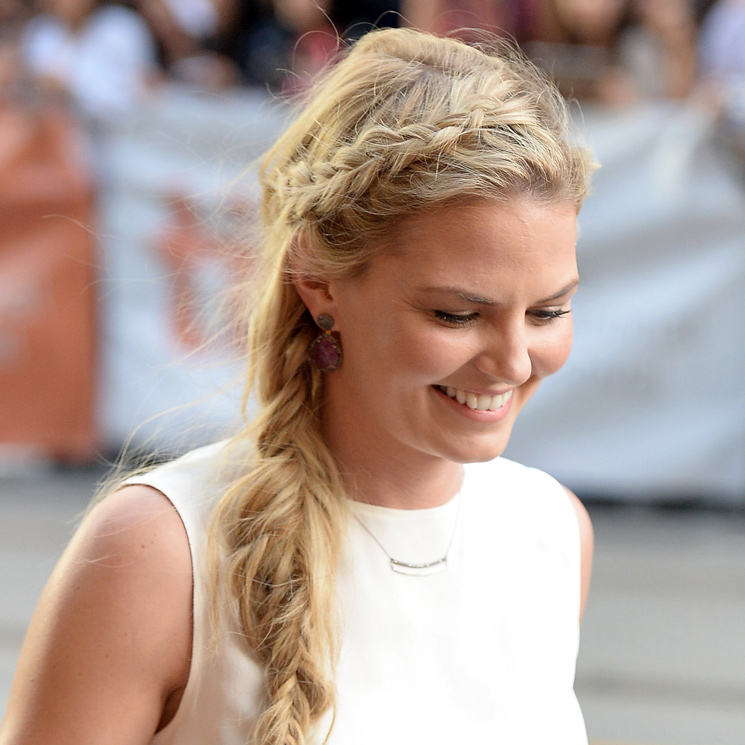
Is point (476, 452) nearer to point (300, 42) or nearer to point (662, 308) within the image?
point (662, 308)

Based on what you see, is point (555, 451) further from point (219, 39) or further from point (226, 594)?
point (226, 594)

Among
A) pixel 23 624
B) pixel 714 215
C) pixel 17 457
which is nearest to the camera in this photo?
pixel 23 624

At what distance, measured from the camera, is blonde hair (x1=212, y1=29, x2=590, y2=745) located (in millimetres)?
1203

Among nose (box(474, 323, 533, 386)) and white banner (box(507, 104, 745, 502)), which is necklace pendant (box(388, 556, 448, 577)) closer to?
nose (box(474, 323, 533, 386))

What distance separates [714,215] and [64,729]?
387 cm

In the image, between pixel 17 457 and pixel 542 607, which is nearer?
pixel 542 607

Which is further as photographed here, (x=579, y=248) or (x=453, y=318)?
(x=579, y=248)

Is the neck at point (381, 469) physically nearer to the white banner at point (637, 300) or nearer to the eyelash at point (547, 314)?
the eyelash at point (547, 314)

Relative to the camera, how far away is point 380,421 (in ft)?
4.25

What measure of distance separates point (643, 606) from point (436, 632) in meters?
2.55

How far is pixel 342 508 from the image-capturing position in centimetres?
139

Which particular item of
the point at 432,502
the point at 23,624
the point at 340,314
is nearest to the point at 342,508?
the point at 432,502

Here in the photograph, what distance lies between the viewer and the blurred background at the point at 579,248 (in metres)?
4.35

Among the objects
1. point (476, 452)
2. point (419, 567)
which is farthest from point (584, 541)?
point (476, 452)
